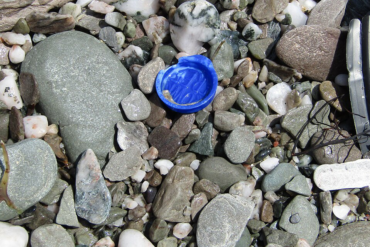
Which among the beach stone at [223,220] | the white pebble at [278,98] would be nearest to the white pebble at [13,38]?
the beach stone at [223,220]

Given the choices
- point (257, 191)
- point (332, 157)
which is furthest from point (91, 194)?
point (332, 157)

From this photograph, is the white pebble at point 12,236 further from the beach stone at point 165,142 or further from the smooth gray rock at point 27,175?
the beach stone at point 165,142

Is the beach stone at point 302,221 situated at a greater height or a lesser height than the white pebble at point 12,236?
lesser

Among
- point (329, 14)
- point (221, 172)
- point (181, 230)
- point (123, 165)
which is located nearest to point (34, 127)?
point (123, 165)

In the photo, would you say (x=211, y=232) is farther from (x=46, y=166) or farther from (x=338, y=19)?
(x=338, y=19)

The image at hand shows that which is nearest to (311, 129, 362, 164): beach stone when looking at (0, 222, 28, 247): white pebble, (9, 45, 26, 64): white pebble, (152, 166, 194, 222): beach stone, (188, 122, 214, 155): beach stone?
(188, 122, 214, 155): beach stone

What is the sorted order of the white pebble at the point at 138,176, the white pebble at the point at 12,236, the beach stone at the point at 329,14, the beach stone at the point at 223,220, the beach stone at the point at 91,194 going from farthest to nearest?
the beach stone at the point at 329,14 < the white pebble at the point at 138,176 < the beach stone at the point at 91,194 < the beach stone at the point at 223,220 < the white pebble at the point at 12,236

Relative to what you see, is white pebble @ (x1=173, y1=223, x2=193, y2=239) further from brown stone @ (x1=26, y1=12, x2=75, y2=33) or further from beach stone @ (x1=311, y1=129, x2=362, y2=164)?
brown stone @ (x1=26, y1=12, x2=75, y2=33)
